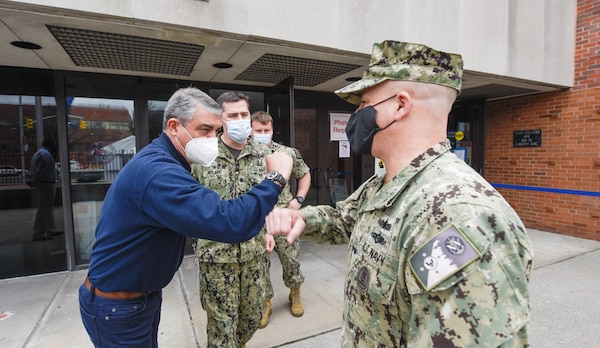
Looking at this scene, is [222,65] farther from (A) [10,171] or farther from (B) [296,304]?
(A) [10,171]

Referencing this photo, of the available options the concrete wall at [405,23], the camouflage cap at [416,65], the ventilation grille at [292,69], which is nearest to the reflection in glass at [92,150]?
the ventilation grille at [292,69]

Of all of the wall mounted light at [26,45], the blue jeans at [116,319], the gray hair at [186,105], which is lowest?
the blue jeans at [116,319]

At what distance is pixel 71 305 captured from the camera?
3.40 meters

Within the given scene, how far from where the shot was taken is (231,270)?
219cm

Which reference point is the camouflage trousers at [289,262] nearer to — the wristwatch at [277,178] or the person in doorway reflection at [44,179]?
the wristwatch at [277,178]

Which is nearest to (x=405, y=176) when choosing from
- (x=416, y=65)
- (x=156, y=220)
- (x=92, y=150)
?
(x=416, y=65)

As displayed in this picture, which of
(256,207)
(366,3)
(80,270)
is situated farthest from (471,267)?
(80,270)

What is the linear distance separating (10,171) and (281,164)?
463 centimetres

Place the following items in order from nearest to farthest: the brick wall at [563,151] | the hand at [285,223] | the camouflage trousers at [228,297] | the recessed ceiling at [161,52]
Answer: the hand at [285,223]
the camouflage trousers at [228,297]
the recessed ceiling at [161,52]
the brick wall at [563,151]

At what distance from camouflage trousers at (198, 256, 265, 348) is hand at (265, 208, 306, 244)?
0.96 m

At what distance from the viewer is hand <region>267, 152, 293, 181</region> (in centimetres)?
165

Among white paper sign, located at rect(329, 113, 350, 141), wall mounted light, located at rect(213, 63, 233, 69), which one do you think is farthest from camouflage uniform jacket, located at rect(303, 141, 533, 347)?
white paper sign, located at rect(329, 113, 350, 141)

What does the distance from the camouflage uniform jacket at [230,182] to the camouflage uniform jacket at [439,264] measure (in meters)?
1.20

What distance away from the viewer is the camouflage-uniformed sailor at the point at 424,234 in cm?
77
